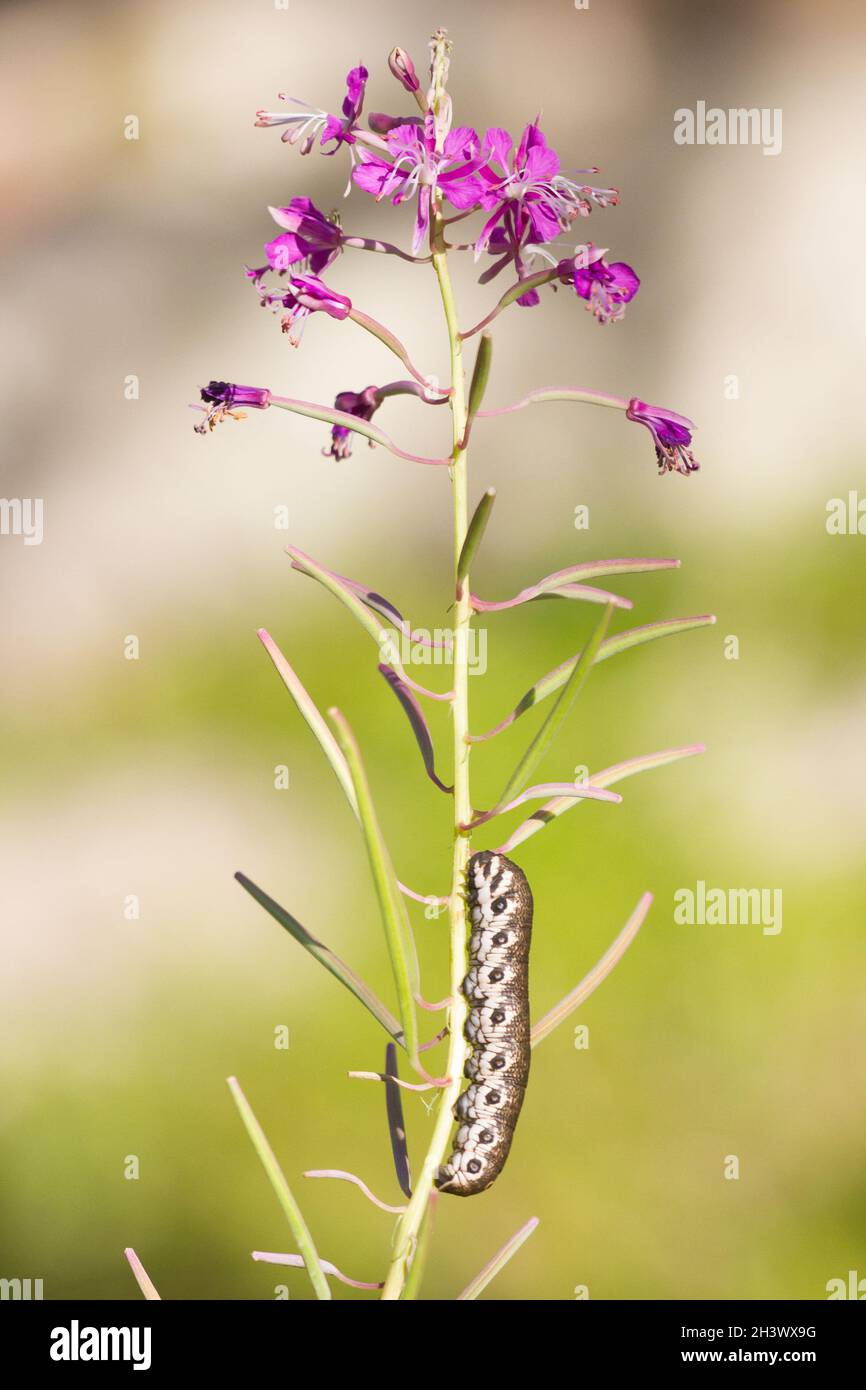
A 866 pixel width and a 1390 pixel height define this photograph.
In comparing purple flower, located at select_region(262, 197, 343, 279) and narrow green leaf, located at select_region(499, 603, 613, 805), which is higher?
purple flower, located at select_region(262, 197, 343, 279)

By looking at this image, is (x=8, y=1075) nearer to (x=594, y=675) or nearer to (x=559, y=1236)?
(x=559, y=1236)

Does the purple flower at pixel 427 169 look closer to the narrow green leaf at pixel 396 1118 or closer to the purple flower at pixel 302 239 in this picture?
the purple flower at pixel 302 239

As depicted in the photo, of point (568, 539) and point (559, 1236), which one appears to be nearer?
point (559, 1236)

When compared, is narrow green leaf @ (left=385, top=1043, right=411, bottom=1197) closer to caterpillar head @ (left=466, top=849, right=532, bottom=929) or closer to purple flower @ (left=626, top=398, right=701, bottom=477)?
caterpillar head @ (left=466, top=849, right=532, bottom=929)

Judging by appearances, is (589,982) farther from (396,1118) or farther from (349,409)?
(349,409)

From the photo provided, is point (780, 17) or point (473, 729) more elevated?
point (780, 17)

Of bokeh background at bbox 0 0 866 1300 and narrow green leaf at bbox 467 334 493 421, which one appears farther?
bokeh background at bbox 0 0 866 1300

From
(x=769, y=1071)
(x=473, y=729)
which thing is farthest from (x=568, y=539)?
(x=769, y=1071)

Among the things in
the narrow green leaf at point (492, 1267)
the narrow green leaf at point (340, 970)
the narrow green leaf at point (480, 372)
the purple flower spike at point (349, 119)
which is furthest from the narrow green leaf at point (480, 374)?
the narrow green leaf at point (492, 1267)

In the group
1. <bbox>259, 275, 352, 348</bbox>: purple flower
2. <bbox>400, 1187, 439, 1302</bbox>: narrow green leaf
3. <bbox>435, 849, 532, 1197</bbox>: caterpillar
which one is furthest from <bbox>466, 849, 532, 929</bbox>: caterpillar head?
<bbox>259, 275, 352, 348</bbox>: purple flower
